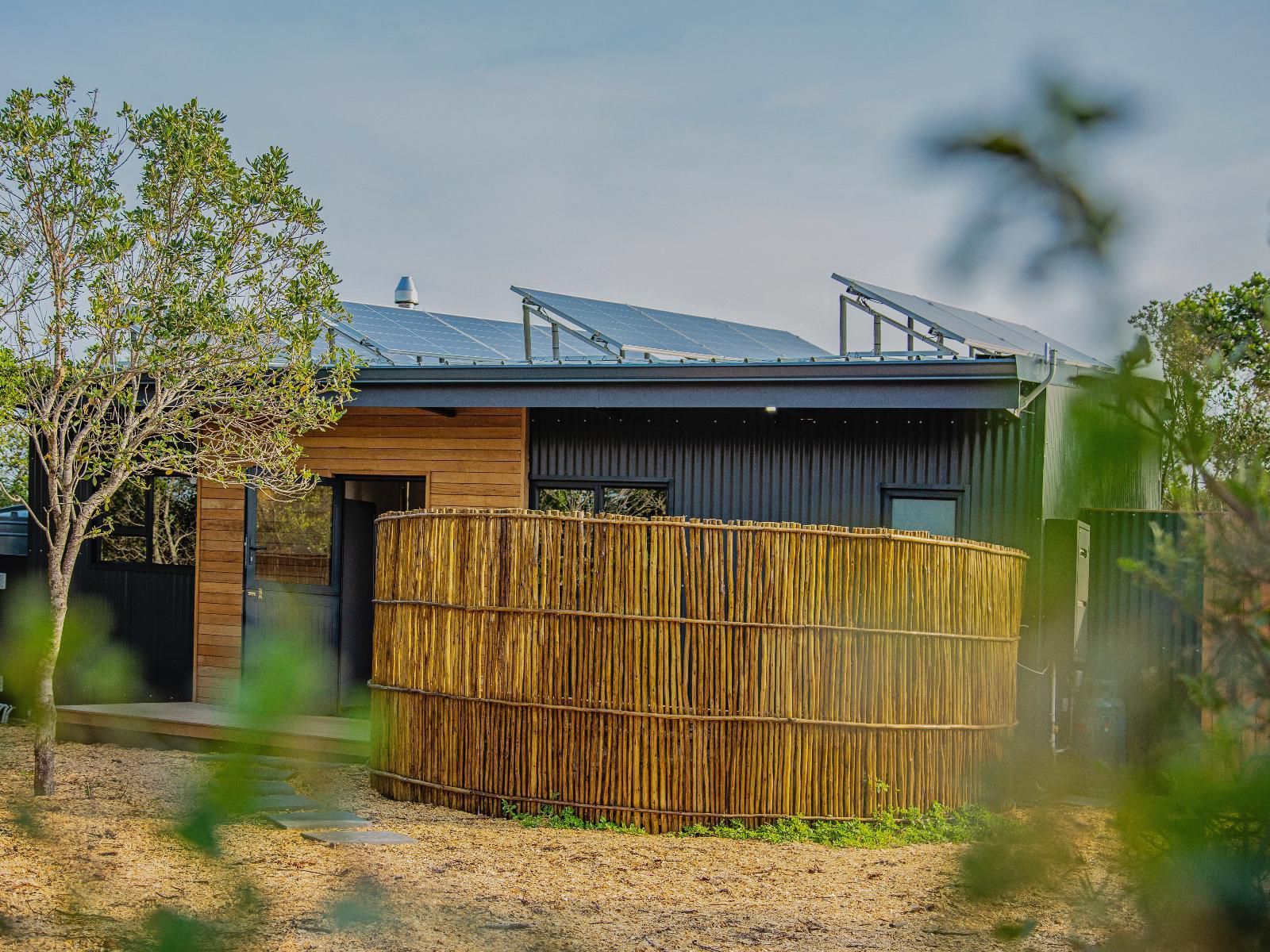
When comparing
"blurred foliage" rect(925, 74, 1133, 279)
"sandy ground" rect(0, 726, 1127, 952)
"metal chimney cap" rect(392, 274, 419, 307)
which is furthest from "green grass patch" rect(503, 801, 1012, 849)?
"metal chimney cap" rect(392, 274, 419, 307)

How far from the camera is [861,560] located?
8.19 metres

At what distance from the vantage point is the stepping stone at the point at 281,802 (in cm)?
85

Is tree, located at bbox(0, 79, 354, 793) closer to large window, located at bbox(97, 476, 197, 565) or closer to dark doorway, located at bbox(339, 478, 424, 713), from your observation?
Result: dark doorway, located at bbox(339, 478, 424, 713)

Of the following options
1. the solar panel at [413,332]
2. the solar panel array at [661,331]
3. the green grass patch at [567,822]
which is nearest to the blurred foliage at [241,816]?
the green grass patch at [567,822]

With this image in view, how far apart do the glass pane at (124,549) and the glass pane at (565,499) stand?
13.8 ft

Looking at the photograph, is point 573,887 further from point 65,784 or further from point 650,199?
point 650,199

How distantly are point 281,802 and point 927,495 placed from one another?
31.2ft

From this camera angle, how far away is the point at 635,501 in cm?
1145

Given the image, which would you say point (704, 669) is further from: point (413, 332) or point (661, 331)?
point (413, 332)

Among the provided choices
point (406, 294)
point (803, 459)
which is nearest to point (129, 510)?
point (406, 294)

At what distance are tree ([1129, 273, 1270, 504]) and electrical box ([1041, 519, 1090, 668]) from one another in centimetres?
784

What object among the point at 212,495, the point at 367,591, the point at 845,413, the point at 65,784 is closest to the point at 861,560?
the point at 845,413

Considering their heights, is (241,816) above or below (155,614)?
above

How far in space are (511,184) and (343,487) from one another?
11.5 meters
